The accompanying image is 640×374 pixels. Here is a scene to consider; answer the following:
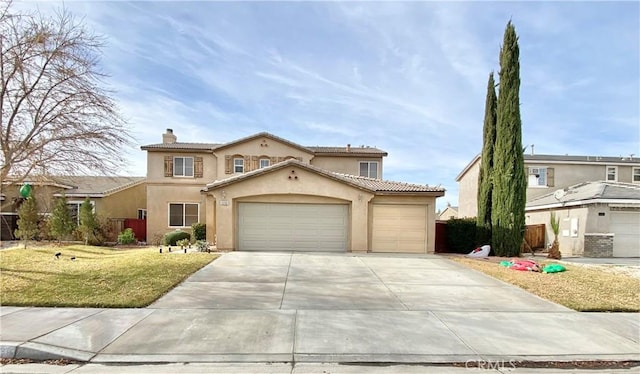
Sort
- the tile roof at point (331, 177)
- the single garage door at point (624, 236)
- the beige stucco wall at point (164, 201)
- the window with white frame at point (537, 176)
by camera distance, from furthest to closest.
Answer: the window with white frame at point (537, 176) → the beige stucco wall at point (164, 201) → the single garage door at point (624, 236) → the tile roof at point (331, 177)

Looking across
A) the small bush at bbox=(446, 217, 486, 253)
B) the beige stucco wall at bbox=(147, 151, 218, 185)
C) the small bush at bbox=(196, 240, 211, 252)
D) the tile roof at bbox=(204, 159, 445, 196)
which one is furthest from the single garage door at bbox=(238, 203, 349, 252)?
the beige stucco wall at bbox=(147, 151, 218, 185)

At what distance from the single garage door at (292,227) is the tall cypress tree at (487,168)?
25.3 feet

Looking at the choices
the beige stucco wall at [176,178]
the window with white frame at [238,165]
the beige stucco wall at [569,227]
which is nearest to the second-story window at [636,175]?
the beige stucco wall at [569,227]

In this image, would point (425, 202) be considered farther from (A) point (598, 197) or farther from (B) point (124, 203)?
(B) point (124, 203)

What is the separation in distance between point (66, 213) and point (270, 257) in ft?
42.3

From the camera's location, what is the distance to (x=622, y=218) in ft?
53.2

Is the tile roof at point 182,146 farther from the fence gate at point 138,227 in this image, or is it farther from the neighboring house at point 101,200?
the fence gate at point 138,227

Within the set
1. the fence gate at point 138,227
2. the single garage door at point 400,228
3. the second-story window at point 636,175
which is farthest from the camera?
the second-story window at point 636,175

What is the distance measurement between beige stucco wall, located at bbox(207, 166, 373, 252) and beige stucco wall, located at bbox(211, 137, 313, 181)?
702cm

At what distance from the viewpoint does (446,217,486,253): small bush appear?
1728cm

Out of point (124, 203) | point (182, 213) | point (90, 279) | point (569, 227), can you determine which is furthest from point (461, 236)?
point (124, 203)

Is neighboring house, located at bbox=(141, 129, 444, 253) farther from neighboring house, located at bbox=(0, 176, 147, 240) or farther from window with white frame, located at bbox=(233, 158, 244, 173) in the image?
neighboring house, located at bbox=(0, 176, 147, 240)

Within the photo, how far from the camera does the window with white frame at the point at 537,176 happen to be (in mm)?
23469

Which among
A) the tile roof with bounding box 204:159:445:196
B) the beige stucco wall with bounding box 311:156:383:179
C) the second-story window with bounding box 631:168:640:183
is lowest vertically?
the tile roof with bounding box 204:159:445:196
